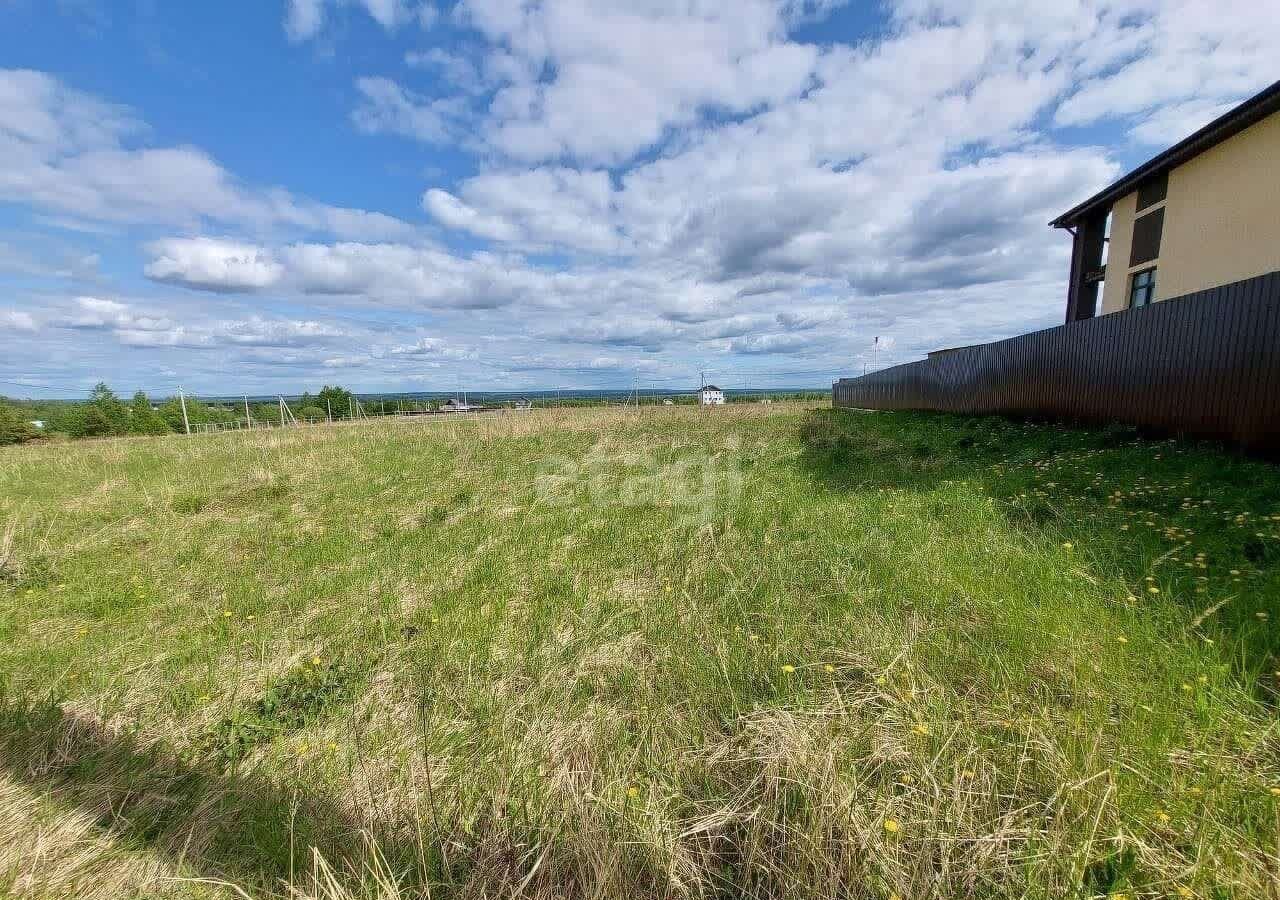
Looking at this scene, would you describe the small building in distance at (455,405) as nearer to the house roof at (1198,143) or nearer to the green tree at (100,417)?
the green tree at (100,417)

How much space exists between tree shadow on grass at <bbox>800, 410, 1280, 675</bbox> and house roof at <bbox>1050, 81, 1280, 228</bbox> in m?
9.05

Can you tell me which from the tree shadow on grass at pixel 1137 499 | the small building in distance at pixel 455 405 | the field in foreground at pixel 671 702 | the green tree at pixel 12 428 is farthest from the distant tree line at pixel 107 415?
the tree shadow on grass at pixel 1137 499

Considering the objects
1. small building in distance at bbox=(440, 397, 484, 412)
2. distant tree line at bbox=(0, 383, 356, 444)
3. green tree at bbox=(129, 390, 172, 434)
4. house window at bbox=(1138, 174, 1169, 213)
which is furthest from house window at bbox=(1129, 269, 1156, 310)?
green tree at bbox=(129, 390, 172, 434)

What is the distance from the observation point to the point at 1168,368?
668 centimetres

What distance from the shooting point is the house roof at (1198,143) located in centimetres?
1005

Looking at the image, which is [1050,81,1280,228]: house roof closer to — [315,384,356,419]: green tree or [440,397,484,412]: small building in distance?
[440,397,484,412]: small building in distance

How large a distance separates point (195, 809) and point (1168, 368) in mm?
10821

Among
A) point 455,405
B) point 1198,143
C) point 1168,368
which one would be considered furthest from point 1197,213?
point 455,405

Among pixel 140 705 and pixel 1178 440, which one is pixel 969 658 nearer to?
pixel 140 705

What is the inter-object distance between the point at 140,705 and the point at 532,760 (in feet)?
7.09

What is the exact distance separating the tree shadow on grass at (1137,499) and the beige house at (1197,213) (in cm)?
820

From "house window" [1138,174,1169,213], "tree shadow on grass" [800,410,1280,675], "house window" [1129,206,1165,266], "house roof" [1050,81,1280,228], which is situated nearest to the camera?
"tree shadow on grass" [800,410,1280,675]

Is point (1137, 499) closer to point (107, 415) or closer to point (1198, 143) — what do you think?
point (1198, 143)

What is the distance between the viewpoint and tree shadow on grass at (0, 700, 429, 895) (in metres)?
1.51
